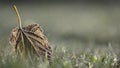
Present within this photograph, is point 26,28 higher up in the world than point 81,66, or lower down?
higher up

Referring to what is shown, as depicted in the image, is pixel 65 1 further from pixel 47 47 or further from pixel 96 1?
pixel 47 47

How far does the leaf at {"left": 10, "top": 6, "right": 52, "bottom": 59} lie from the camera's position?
3.66 m

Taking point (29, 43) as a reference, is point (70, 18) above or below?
below

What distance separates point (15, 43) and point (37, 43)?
→ 0.55 feet

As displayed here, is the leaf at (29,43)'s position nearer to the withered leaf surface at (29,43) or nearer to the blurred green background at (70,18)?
the withered leaf surface at (29,43)

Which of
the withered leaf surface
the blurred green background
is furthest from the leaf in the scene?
the blurred green background

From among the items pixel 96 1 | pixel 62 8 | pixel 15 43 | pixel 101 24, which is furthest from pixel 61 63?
pixel 96 1

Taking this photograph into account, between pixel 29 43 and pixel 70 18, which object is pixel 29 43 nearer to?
pixel 29 43

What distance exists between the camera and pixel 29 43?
12.1 feet

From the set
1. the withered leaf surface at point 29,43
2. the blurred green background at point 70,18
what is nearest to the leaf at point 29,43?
the withered leaf surface at point 29,43

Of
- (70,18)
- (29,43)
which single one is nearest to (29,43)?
(29,43)

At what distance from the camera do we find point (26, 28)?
3.80 m

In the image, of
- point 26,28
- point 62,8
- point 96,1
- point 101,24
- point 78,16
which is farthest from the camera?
point 96,1

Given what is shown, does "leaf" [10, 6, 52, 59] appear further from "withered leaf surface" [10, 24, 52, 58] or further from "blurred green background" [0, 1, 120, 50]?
"blurred green background" [0, 1, 120, 50]
